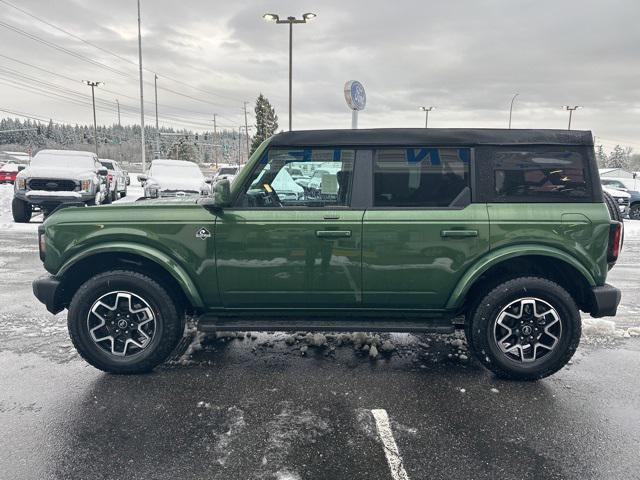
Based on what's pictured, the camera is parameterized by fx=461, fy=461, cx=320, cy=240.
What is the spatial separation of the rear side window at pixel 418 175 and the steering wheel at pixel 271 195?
805 millimetres

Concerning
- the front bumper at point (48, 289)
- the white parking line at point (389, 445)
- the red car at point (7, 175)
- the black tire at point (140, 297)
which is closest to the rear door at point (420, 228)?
the white parking line at point (389, 445)

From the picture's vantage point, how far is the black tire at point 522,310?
3.67 meters

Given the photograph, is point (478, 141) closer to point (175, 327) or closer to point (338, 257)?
point (338, 257)

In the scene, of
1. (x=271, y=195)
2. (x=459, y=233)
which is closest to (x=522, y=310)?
(x=459, y=233)

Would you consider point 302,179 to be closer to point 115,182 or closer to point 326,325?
point 326,325

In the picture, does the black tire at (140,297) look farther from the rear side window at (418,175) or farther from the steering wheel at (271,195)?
the rear side window at (418,175)

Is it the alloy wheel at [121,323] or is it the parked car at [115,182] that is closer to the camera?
the alloy wheel at [121,323]

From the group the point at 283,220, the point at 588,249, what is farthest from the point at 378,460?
the point at 588,249

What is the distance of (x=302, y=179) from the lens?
3898mm

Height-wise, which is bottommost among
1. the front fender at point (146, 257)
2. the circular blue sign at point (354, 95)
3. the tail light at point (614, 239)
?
the front fender at point (146, 257)

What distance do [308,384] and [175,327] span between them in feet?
3.91

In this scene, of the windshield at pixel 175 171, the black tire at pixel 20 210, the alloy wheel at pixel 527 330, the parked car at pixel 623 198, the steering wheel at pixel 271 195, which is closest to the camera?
the alloy wheel at pixel 527 330

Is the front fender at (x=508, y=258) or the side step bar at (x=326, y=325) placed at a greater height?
the front fender at (x=508, y=258)

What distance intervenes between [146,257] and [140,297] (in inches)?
13.6
